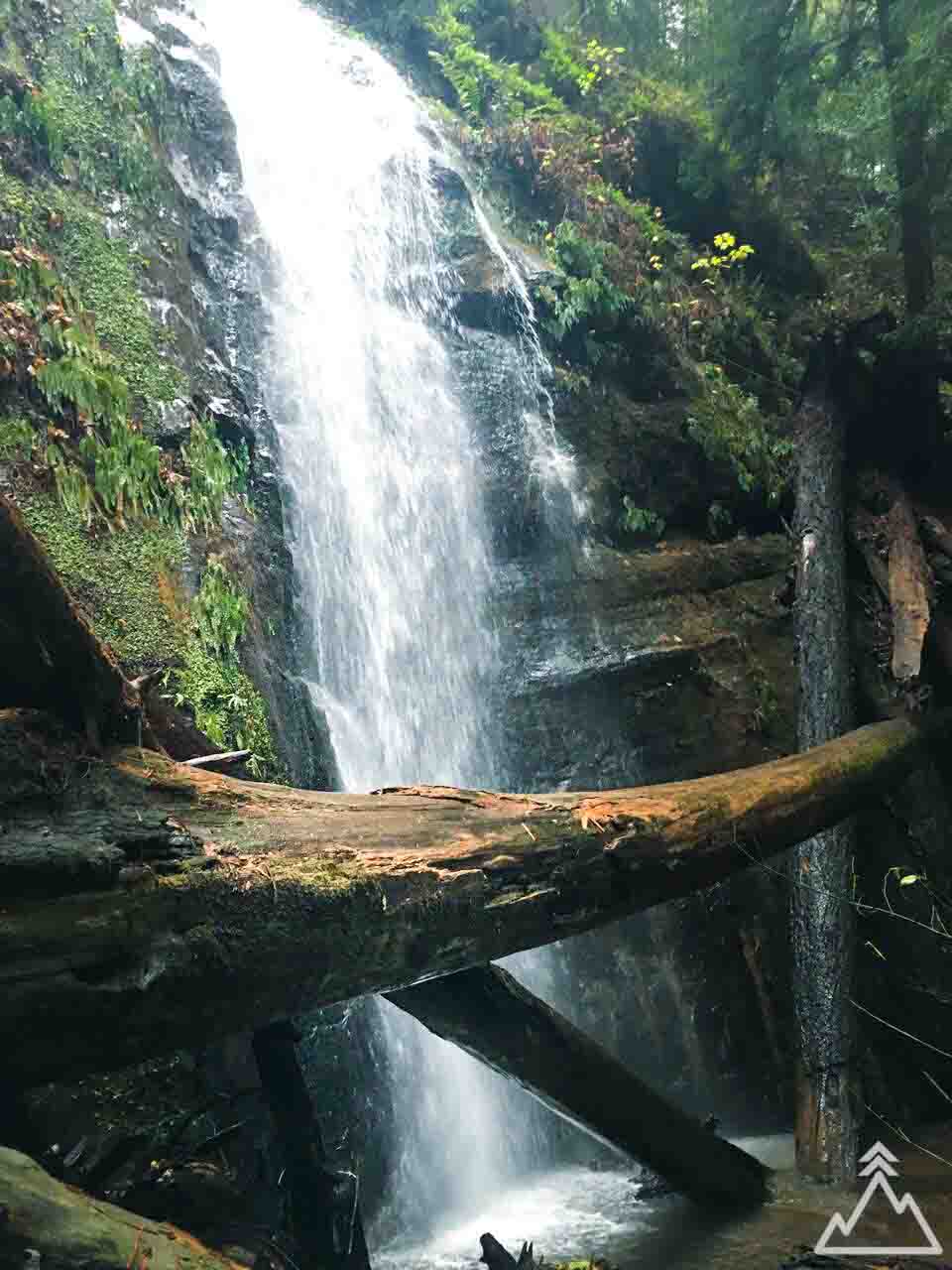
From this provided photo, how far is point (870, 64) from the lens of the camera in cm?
877

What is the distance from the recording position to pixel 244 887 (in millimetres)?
2600

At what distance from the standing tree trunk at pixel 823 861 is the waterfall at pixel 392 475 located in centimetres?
256

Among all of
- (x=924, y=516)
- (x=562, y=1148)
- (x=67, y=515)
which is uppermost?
(x=67, y=515)

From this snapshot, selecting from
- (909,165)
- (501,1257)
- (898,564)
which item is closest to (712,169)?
(909,165)

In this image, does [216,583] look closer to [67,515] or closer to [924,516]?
[67,515]

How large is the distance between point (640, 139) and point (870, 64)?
220 inches

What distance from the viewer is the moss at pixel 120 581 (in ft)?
17.0

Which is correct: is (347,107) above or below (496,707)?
above

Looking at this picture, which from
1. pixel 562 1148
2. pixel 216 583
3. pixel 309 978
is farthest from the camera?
pixel 562 1148

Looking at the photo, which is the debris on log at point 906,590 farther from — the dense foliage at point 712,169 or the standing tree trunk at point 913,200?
the dense foliage at point 712,169

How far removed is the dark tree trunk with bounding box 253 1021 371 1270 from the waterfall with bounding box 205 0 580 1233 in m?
2.40

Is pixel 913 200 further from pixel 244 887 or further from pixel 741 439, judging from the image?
pixel 244 887

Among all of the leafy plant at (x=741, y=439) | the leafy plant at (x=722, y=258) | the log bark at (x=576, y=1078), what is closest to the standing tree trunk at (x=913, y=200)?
the leafy plant at (x=741, y=439)

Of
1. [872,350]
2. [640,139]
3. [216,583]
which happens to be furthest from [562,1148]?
[640,139]
